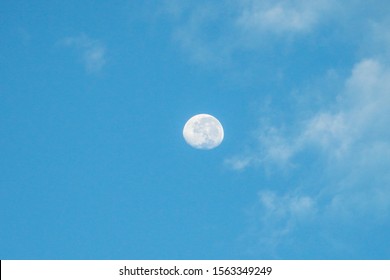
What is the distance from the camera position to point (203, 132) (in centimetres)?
3641

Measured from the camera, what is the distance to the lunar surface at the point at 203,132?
1422 inches

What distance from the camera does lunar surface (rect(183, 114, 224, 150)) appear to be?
3612 cm

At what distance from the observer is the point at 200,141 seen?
3609 centimetres
